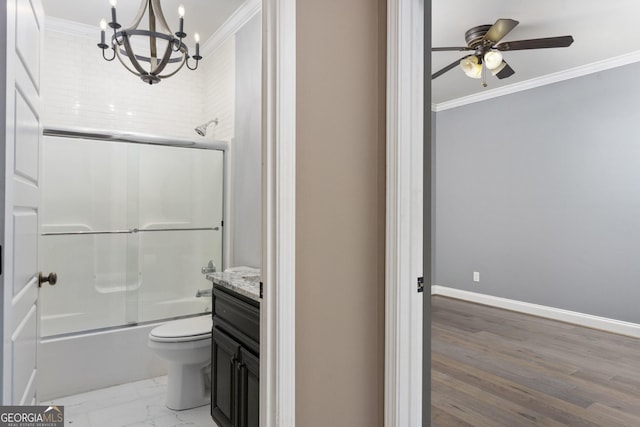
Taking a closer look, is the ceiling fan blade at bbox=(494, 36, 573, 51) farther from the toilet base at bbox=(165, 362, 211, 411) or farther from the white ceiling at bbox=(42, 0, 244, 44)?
the toilet base at bbox=(165, 362, 211, 411)

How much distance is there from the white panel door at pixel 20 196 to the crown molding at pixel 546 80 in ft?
15.1

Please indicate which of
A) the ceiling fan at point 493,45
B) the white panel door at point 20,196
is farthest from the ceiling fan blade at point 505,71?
the white panel door at point 20,196

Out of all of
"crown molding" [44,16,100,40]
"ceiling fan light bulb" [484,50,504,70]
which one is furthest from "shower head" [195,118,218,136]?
"ceiling fan light bulb" [484,50,504,70]

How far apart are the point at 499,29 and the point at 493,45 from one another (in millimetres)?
291

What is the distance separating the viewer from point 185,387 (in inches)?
95.1

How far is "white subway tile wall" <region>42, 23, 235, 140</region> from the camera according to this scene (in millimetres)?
3293

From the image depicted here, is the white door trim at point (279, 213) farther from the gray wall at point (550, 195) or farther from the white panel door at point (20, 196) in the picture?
the gray wall at point (550, 195)

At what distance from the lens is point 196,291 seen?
3.31m

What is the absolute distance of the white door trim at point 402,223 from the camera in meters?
1.49

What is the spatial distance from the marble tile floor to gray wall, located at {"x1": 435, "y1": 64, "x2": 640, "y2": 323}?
12.5 ft

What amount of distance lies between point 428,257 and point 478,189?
3.88 meters

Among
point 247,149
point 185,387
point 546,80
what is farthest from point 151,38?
point 546,80

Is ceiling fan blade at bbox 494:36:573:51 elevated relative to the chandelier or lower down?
elevated

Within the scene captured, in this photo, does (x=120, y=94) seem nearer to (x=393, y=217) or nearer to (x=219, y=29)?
(x=219, y=29)
